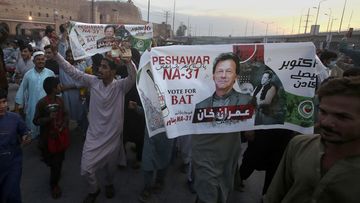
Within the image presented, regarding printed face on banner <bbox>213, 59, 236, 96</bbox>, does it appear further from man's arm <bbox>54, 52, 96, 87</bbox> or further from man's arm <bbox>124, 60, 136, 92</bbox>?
man's arm <bbox>54, 52, 96, 87</bbox>

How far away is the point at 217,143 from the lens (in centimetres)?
309

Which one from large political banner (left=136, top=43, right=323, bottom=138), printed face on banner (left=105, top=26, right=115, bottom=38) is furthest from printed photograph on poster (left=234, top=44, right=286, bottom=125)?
printed face on banner (left=105, top=26, right=115, bottom=38)

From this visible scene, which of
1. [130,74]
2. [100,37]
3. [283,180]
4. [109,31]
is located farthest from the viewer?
[109,31]

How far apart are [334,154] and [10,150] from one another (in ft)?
9.11

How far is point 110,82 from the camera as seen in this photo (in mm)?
3639

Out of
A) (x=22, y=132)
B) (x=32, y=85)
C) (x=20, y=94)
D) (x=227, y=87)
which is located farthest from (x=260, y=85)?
(x=20, y=94)

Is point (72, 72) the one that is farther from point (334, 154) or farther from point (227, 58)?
point (334, 154)

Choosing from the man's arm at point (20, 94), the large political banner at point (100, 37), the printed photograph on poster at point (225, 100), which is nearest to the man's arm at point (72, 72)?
the man's arm at point (20, 94)

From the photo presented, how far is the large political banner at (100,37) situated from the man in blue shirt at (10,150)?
2.77 m

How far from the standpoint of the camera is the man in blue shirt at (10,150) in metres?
2.88

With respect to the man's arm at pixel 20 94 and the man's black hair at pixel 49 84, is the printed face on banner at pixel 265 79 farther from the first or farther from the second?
the man's arm at pixel 20 94

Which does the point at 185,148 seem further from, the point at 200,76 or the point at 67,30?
the point at 67,30

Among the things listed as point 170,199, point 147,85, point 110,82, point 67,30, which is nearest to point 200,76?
point 147,85

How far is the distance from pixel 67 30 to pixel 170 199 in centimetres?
393
